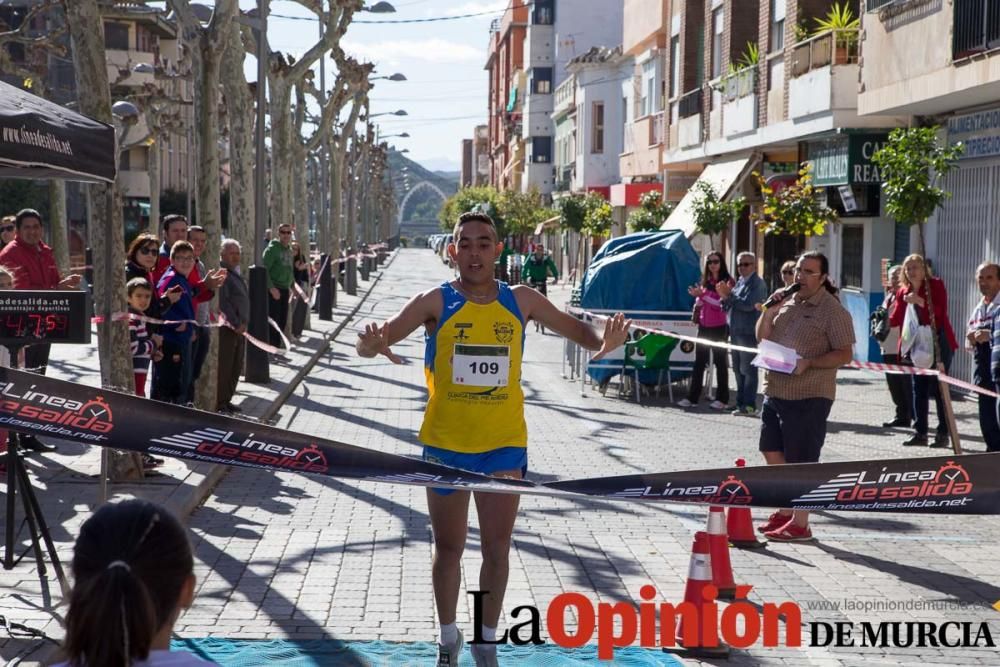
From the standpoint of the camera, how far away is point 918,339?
1463cm

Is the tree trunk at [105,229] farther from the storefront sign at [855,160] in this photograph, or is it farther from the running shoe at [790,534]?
the storefront sign at [855,160]

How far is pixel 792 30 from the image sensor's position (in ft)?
89.2

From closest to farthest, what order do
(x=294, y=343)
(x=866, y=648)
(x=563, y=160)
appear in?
(x=866, y=648)
(x=294, y=343)
(x=563, y=160)

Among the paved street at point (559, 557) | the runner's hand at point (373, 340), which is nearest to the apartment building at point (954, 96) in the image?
the paved street at point (559, 557)

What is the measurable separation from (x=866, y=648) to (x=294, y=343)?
1988 cm

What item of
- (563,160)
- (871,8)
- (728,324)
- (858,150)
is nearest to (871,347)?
(858,150)

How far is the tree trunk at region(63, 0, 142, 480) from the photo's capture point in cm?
1066

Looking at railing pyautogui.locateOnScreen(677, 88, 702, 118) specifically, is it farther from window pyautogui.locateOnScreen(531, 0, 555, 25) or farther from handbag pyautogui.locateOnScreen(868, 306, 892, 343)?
window pyautogui.locateOnScreen(531, 0, 555, 25)

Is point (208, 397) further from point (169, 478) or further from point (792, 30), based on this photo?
point (792, 30)

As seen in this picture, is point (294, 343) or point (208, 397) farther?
point (294, 343)

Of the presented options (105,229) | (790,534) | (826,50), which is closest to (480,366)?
(790,534)

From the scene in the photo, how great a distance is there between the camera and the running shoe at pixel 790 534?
936cm

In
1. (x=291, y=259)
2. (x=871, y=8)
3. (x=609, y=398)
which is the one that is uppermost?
(x=871, y=8)

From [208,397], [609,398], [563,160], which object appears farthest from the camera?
[563,160]
